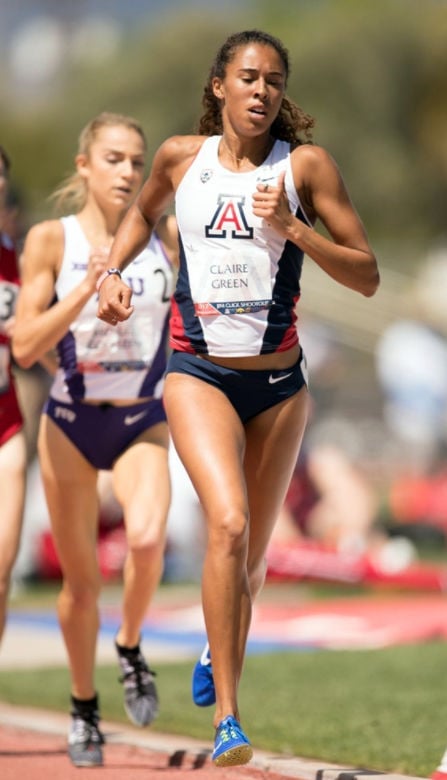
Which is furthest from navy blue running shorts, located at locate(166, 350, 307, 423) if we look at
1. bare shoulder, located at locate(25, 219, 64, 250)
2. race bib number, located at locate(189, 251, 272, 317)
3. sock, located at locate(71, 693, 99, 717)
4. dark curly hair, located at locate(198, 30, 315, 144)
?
sock, located at locate(71, 693, 99, 717)

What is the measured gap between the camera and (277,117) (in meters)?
6.05

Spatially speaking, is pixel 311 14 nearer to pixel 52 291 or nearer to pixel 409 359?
pixel 409 359

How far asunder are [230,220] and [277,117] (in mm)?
567

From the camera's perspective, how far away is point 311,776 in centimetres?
612

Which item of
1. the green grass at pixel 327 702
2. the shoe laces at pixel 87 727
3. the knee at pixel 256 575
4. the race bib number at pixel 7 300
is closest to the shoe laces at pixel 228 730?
the knee at pixel 256 575

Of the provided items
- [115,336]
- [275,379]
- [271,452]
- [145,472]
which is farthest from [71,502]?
[275,379]

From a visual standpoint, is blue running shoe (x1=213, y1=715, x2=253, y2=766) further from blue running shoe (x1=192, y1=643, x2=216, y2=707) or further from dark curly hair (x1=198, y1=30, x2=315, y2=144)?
dark curly hair (x1=198, y1=30, x2=315, y2=144)

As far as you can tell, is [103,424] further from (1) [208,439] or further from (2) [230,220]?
(2) [230,220]

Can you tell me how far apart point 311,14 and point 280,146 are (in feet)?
230

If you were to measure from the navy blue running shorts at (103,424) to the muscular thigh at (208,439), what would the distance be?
1.15 metres

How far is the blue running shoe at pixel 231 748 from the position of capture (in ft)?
17.6

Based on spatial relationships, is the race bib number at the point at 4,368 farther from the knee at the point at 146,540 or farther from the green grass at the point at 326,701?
the green grass at the point at 326,701

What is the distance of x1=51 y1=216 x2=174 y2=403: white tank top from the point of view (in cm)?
708

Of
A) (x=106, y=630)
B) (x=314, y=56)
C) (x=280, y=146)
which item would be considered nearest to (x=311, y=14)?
(x=314, y=56)
